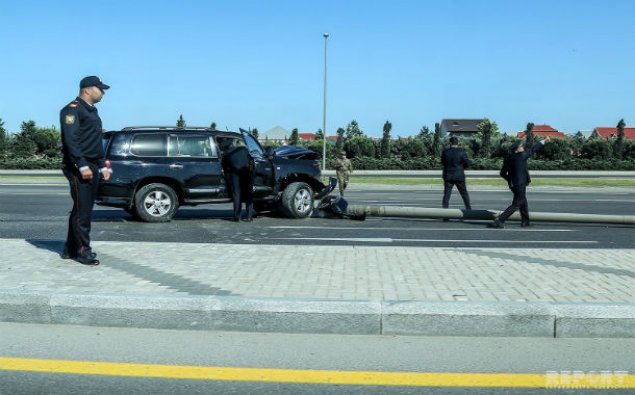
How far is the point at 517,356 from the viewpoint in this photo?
14.4ft

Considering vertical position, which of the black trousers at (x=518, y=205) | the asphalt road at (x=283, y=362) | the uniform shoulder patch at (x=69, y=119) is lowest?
the asphalt road at (x=283, y=362)

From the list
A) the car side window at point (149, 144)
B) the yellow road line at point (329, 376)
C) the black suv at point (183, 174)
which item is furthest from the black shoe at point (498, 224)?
the yellow road line at point (329, 376)

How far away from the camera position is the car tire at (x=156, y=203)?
12.4 meters

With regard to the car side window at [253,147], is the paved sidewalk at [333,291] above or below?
below

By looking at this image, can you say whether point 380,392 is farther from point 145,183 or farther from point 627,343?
point 145,183

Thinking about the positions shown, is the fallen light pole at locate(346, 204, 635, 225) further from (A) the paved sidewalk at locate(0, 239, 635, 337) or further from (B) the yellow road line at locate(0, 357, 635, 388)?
(B) the yellow road line at locate(0, 357, 635, 388)

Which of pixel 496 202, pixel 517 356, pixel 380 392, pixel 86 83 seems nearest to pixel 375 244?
pixel 86 83

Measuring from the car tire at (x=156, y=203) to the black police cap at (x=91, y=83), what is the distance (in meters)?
5.68

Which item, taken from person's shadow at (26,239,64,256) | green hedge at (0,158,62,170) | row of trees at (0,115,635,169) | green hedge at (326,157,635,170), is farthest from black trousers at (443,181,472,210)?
green hedge at (0,158,62,170)

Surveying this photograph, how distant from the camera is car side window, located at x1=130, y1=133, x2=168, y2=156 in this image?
1266cm

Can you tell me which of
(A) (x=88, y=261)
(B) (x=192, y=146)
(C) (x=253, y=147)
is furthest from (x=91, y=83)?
(C) (x=253, y=147)

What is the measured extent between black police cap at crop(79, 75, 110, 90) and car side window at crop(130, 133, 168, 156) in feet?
19.0

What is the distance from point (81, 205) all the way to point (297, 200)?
695 centimetres

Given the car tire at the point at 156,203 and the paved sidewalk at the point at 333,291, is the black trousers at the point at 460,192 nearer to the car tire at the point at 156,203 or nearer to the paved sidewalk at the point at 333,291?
the car tire at the point at 156,203
